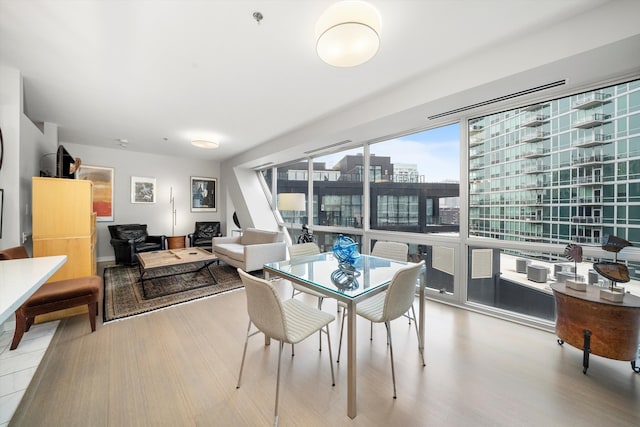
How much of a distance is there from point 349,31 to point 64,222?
376 cm

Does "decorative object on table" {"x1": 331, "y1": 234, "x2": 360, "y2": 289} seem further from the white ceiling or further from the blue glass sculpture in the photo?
the white ceiling

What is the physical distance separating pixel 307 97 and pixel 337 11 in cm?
→ 163

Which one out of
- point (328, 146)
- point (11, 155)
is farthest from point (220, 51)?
point (11, 155)

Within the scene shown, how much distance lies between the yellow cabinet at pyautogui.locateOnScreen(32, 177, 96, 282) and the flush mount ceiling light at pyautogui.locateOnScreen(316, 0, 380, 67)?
11.2 ft

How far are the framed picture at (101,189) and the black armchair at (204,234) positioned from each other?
73.6 inches

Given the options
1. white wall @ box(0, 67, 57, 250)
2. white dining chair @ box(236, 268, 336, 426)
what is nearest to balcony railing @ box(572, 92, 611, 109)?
white dining chair @ box(236, 268, 336, 426)

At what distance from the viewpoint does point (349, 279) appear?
1.87 metres

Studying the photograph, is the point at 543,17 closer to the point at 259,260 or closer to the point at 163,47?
the point at 163,47

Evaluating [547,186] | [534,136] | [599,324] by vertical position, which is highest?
[534,136]

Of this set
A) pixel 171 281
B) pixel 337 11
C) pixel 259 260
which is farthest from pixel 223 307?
pixel 337 11

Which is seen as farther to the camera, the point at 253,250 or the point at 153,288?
the point at 253,250

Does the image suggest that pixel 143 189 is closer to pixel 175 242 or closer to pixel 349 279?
pixel 175 242

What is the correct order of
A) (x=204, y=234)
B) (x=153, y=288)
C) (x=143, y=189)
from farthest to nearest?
(x=204, y=234)
(x=143, y=189)
(x=153, y=288)

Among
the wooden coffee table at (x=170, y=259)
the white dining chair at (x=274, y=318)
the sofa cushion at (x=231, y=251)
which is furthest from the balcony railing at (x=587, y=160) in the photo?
the wooden coffee table at (x=170, y=259)
